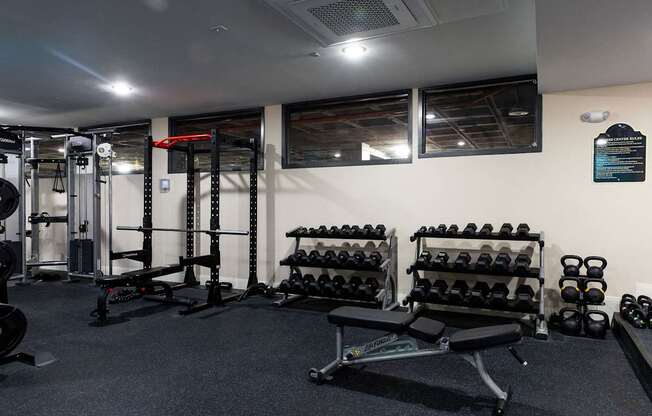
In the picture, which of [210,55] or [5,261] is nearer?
[5,261]

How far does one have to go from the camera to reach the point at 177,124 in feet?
18.6

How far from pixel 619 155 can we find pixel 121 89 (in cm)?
473

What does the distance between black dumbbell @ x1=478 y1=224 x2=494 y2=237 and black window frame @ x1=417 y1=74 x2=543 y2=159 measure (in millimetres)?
720

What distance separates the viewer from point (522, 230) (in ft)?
11.7

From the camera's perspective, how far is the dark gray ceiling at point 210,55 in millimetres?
2656

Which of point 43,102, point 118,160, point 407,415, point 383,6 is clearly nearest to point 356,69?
point 383,6

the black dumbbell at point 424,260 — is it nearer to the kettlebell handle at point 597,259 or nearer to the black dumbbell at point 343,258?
the black dumbbell at point 343,258

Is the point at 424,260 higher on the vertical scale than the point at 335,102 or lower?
lower

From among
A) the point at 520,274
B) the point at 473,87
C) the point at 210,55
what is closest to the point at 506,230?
the point at 520,274

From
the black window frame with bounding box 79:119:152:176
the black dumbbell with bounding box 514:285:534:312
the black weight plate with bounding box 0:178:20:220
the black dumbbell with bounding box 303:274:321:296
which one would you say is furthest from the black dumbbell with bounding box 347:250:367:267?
the black window frame with bounding box 79:119:152:176

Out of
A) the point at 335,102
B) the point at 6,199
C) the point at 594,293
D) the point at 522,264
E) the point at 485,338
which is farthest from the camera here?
the point at 335,102

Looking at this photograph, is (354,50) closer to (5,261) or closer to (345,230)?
(345,230)

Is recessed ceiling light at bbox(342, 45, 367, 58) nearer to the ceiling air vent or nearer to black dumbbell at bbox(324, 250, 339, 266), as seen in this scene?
the ceiling air vent

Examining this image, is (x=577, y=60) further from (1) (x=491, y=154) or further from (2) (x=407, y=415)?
(2) (x=407, y=415)
